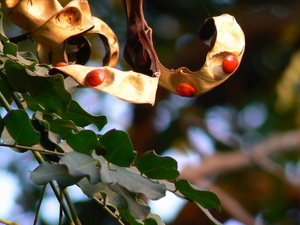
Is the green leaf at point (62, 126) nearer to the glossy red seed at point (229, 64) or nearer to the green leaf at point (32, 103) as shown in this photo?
the green leaf at point (32, 103)

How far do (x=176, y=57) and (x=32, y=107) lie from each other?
11.4 feet

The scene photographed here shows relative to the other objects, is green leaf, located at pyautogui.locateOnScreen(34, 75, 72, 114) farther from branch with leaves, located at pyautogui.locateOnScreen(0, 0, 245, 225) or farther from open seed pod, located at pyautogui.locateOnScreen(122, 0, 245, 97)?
open seed pod, located at pyautogui.locateOnScreen(122, 0, 245, 97)

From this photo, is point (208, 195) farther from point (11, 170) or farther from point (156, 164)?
point (11, 170)

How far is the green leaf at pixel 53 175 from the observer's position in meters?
0.56

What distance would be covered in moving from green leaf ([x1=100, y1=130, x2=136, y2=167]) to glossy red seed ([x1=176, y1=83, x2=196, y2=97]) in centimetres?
14

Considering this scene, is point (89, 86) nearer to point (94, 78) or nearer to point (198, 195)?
point (94, 78)

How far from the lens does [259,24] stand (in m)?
4.32

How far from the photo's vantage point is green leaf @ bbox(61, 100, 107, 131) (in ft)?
2.28

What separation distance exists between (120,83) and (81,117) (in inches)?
2.7

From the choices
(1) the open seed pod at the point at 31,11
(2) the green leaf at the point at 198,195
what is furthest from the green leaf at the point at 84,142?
(1) the open seed pod at the point at 31,11

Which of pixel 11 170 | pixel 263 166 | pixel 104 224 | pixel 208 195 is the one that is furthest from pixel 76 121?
pixel 263 166

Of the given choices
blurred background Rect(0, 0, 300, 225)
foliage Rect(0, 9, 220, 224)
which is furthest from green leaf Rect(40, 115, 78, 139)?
blurred background Rect(0, 0, 300, 225)

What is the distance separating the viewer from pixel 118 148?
617 mm

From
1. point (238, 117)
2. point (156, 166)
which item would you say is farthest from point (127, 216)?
point (238, 117)
